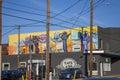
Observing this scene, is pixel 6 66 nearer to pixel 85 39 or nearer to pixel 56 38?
pixel 56 38

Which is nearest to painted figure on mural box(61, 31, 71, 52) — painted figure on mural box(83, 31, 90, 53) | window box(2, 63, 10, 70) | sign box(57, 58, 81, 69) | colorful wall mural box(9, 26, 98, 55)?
colorful wall mural box(9, 26, 98, 55)

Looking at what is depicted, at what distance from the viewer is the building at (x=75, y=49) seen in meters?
55.4

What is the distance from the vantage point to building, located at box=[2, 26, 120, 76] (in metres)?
55.4

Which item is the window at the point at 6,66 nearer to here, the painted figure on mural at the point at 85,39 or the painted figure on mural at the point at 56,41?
the painted figure on mural at the point at 56,41

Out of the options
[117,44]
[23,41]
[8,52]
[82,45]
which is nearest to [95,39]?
[82,45]

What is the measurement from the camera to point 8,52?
73.4 m

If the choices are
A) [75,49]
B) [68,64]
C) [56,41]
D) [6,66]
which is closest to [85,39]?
[75,49]

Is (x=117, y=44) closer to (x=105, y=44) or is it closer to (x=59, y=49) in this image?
(x=105, y=44)

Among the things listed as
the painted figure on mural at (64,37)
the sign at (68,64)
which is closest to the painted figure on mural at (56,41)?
the painted figure on mural at (64,37)

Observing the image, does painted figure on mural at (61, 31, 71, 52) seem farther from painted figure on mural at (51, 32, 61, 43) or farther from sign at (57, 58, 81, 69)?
sign at (57, 58, 81, 69)

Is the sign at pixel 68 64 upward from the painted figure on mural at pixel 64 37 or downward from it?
downward

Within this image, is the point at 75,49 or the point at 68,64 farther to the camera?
the point at 75,49

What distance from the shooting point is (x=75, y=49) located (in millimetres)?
63375

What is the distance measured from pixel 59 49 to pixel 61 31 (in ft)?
12.2
